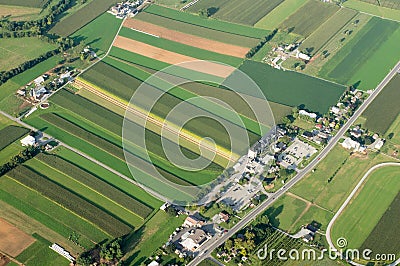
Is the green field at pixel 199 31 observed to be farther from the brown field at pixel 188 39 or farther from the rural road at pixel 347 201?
the rural road at pixel 347 201

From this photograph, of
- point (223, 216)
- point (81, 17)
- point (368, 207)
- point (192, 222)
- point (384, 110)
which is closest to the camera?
point (192, 222)

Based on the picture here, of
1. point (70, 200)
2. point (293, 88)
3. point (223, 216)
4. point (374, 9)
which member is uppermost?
point (374, 9)

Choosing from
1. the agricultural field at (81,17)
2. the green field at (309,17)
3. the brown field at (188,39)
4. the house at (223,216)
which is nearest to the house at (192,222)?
the house at (223,216)

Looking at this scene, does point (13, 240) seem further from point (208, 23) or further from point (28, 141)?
point (208, 23)

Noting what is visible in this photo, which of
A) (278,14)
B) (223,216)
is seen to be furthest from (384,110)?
(223,216)

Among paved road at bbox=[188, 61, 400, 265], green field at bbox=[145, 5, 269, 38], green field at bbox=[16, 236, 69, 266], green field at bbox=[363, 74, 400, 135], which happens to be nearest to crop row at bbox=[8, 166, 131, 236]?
green field at bbox=[16, 236, 69, 266]

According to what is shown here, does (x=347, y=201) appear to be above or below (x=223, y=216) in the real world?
→ above
